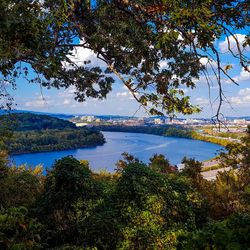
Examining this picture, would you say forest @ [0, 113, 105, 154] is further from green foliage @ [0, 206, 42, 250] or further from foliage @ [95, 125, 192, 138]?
green foliage @ [0, 206, 42, 250]

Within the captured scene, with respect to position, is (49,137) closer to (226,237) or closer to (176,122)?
(176,122)

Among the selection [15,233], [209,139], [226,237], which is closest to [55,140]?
[209,139]

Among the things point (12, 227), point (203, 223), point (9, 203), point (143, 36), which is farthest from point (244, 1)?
point (9, 203)

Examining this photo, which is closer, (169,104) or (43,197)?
(169,104)

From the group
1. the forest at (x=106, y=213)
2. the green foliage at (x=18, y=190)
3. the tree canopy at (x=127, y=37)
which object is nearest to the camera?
the tree canopy at (x=127, y=37)

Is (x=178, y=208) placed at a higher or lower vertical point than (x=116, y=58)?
lower

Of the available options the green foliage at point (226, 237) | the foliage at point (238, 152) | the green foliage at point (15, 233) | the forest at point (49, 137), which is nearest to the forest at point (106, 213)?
the green foliage at point (15, 233)

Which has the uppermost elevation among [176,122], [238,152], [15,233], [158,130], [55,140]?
[176,122]

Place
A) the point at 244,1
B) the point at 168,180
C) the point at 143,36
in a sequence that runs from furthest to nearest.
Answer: the point at 168,180
the point at 143,36
the point at 244,1

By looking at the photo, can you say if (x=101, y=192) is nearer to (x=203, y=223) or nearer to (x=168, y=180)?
(x=168, y=180)

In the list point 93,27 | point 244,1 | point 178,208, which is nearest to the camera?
point 244,1

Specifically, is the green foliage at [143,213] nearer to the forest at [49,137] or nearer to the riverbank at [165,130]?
the forest at [49,137]
